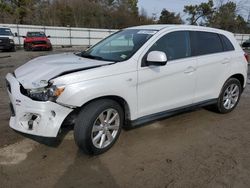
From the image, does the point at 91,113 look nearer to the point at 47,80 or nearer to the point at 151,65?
the point at 47,80

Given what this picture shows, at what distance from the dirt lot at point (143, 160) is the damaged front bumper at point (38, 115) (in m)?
0.48

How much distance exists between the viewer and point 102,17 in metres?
39.6

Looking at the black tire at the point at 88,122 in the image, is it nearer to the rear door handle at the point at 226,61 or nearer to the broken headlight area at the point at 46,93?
the broken headlight area at the point at 46,93

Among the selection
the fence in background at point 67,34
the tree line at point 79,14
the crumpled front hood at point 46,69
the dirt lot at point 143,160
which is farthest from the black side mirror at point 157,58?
the tree line at point 79,14

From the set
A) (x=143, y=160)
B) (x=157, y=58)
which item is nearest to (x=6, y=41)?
(x=157, y=58)

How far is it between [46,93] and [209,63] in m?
2.95

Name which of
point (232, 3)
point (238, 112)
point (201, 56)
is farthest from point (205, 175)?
point (232, 3)

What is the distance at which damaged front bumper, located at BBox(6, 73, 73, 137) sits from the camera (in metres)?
3.11

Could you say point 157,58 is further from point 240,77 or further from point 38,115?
point 240,77

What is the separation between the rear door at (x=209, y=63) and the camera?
14.9 ft

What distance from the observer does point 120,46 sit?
4.27 m

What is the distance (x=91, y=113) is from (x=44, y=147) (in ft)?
3.38

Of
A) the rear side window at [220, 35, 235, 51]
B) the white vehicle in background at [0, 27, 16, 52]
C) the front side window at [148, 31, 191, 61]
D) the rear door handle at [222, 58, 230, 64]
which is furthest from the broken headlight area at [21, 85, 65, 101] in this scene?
the white vehicle in background at [0, 27, 16, 52]

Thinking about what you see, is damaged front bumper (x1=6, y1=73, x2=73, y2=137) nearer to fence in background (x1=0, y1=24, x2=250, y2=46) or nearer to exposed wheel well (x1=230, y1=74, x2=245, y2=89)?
exposed wheel well (x1=230, y1=74, x2=245, y2=89)
